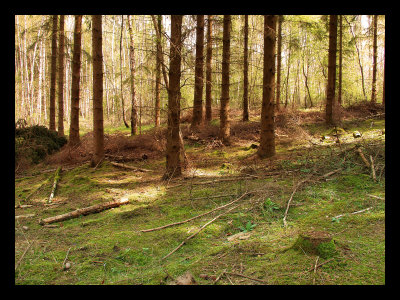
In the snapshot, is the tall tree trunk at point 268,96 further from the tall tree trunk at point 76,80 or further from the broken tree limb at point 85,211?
the tall tree trunk at point 76,80

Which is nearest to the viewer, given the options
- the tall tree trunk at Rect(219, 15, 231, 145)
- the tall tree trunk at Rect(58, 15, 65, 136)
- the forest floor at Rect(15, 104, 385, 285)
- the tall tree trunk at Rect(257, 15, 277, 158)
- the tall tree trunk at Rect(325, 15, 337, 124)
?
the forest floor at Rect(15, 104, 385, 285)

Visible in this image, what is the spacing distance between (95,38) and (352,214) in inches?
394

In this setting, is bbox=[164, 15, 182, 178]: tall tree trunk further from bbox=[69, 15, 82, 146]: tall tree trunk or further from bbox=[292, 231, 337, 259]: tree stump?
bbox=[69, 15, 82, 146]: tall tree trunk

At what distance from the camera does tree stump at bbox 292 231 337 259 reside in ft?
11.2

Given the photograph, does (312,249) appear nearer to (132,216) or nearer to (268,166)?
(132,216)

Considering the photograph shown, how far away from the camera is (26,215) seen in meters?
6.43

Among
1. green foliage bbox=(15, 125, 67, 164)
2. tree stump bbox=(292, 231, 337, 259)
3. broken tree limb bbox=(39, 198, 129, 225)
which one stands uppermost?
green foliage bbox=(15, 125, 67, 164)

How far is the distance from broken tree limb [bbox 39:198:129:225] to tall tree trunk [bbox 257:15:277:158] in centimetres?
512

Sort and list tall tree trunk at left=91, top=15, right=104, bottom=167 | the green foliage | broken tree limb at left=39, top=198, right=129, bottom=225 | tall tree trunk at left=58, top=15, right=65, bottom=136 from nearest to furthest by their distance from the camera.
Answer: broken tree limb at left=39, top=198, right=129, bottom=225 < tall tree trunk at left=91, top=15, right=104, bottom=167 < the green foliage < tall tree trunk at left=58, top=15, right=65, bottom=136

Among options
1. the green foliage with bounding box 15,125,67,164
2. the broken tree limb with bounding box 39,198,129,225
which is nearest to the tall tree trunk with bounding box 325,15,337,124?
the broken tree limb with bounding box 39,198,129,225

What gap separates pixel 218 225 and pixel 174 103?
4200 mm

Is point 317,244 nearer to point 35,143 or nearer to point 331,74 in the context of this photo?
point 331,74

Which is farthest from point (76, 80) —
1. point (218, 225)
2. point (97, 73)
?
point (218, 225)
